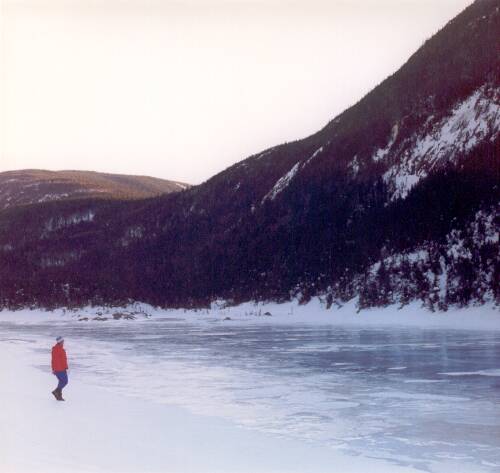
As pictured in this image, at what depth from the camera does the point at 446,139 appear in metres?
60.0

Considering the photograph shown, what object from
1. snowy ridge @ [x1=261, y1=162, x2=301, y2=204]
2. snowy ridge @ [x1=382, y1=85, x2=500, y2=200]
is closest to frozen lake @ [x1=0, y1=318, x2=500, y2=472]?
snowy ridge @ [x1=382, y1=85, x2=500, y2=200]

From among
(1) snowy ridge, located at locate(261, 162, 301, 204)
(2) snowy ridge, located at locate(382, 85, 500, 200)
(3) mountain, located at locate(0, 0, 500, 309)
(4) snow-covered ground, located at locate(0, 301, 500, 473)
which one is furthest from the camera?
(1) snowy ridge, located at locate(261, 162, 301, 204)

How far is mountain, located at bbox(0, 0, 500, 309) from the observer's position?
5075cm

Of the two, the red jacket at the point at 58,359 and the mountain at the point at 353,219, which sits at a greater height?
the mountain at the point at 353,219

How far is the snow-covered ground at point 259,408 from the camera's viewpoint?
34.8 feet

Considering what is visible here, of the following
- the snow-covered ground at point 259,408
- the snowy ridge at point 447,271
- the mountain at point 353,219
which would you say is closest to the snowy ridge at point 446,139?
the mountain at point 353,219

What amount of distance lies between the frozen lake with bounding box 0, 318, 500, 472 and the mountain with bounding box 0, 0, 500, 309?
60.4 ft

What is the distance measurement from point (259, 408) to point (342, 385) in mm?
3669

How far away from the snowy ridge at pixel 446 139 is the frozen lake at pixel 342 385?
89.3ft

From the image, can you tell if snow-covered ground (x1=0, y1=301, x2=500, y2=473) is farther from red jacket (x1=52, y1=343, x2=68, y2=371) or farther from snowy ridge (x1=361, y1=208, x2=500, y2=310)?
snowy ridge (x1=361, y1=208, x2=500, y2=310)

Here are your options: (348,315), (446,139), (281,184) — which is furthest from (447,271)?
(281,184)

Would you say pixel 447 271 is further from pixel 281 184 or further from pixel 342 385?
pixel 281 184

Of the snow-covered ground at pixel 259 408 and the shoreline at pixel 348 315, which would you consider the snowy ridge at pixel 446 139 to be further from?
the snow-covered ground at pixel 259 408

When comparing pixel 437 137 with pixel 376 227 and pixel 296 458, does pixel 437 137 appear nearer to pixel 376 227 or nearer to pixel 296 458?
pixel 376 227
